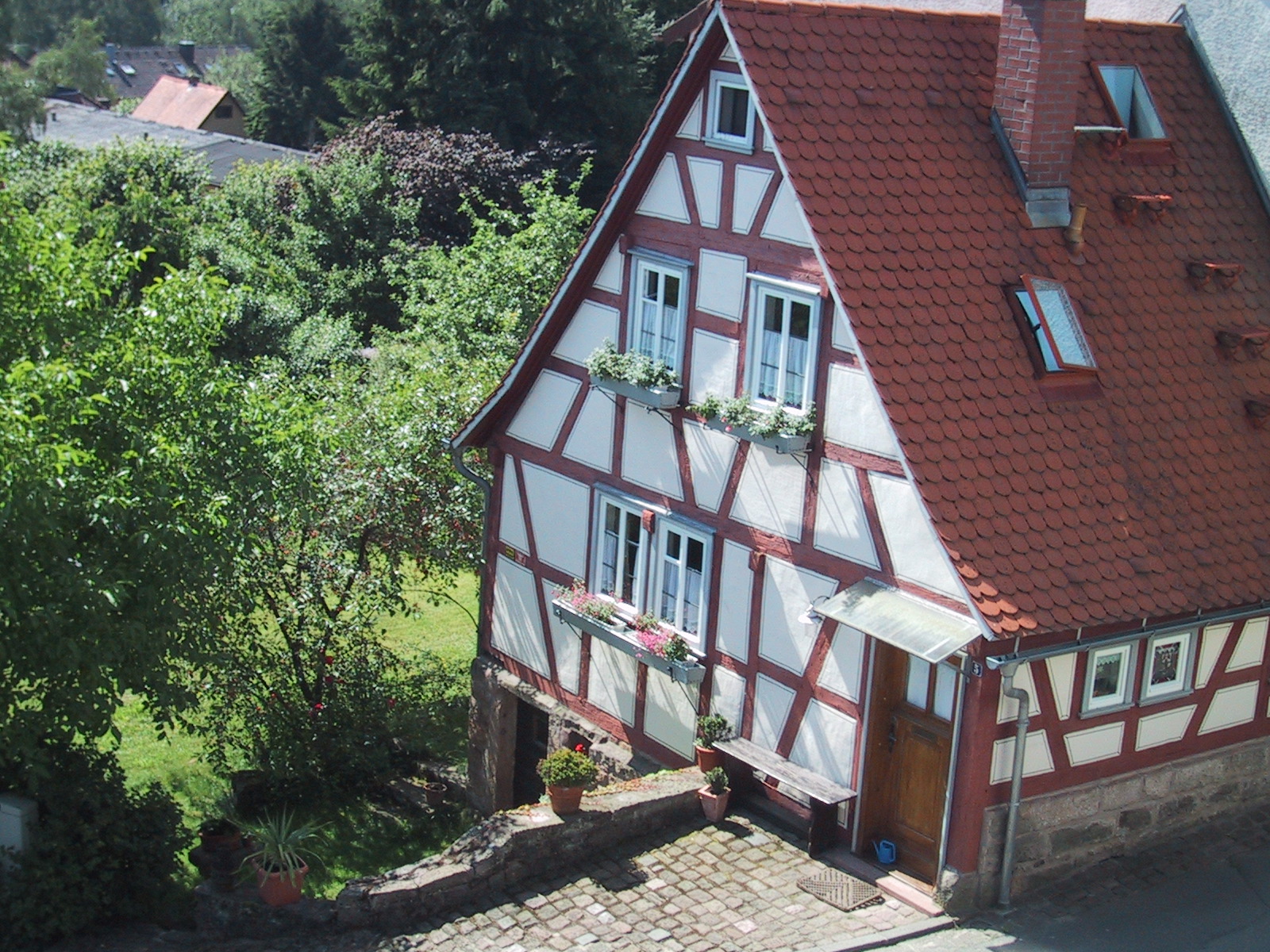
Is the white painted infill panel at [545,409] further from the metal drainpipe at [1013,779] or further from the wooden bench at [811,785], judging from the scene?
the metal drainpipe at [1013,779]

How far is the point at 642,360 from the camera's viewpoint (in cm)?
1585

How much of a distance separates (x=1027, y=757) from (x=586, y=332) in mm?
6280

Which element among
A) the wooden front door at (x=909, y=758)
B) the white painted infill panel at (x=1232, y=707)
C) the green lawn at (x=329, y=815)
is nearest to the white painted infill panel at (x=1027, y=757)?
the wooden front door at (x=909, y=758)

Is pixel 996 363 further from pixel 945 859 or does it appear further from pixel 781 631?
pixel 945 859

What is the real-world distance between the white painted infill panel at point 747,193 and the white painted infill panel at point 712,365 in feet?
3.56

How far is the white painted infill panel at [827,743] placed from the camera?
14.4 m

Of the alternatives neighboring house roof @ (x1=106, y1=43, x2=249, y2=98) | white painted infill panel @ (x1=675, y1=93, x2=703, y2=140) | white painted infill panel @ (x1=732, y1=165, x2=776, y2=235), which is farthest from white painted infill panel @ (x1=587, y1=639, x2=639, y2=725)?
neighboring house roof @ (x1=106, y1=43, x2=249, y2=98)

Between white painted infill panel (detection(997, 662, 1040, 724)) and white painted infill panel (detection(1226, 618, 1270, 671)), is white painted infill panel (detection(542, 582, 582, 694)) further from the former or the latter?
white painted infill panel (detection(1226, 618, 1270, 671))

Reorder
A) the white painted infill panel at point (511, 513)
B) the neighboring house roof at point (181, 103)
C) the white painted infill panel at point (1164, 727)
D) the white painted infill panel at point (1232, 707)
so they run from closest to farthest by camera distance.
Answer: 1. the white painted infill panel at point (1164, 727)
2. the white painted infill panel at point (1232, 707)
3. the white painted infill panel at point (511, 513)
4. the neighboring house roof at point (181, 103)

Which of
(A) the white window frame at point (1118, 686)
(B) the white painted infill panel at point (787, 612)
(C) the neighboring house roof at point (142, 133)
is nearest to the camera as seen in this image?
(A) the white window frame at point (1118, 686)

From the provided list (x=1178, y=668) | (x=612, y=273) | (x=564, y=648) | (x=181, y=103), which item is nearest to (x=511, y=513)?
(x=564, y=648)

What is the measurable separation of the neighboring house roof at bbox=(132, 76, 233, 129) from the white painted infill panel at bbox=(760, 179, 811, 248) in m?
68.5

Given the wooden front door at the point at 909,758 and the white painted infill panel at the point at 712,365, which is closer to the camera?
the wooden front door at the point at 909,758

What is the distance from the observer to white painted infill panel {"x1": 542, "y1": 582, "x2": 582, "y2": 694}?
17844mm
